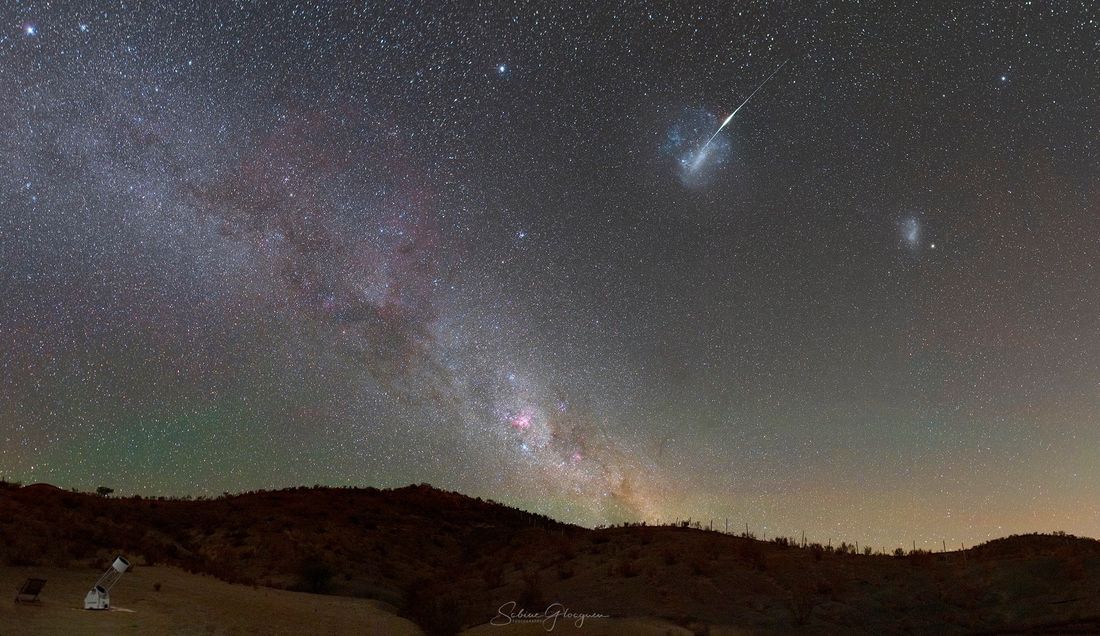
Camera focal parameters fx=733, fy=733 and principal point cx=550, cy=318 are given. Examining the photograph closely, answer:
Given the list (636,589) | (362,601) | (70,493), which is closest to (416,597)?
(362,601)

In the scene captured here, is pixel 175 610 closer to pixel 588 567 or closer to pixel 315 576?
pixel 315 576

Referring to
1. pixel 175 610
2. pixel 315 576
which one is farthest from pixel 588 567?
pixel 175 610

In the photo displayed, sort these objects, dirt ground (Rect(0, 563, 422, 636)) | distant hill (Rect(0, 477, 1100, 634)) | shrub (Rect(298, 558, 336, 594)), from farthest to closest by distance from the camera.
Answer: shrub (Rect(298, 558, 336, 594)) < distant hill (Rect(0, 477, 1100, 634)) < dirt ground (Rect(0, 563, 422, 636))

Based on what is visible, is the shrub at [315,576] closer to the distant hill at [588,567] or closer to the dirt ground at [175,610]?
the distant hill at [588,567]

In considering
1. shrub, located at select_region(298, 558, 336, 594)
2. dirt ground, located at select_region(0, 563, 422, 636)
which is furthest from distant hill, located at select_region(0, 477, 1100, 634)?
dirt ground, located at select_region(0, 563, 422, 636)

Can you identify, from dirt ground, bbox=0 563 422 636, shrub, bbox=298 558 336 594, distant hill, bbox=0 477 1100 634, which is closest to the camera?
dirt ground, bbox=0 563 422 636

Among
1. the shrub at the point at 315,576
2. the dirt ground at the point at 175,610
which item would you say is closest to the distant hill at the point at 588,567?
the shrub at the point at 315,576

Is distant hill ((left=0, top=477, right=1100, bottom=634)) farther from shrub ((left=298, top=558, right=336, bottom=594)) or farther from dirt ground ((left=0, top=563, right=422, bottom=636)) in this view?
dirt ground ((left=0, top=563, right=422, bottom=636))
